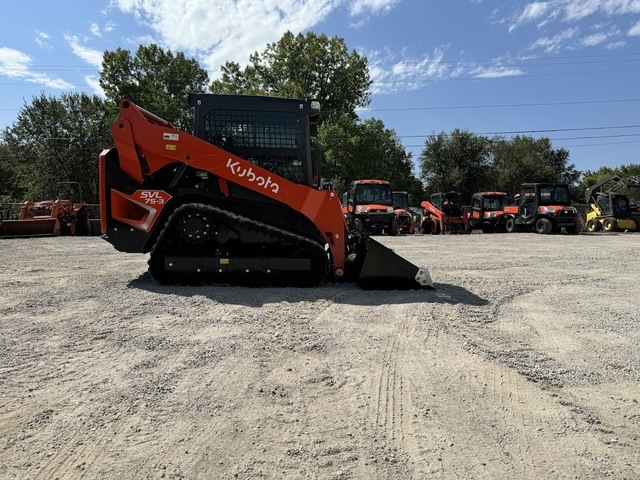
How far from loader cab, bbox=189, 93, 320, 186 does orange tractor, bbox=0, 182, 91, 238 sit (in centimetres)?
1489

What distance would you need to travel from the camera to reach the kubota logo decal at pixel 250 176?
22.6 feet

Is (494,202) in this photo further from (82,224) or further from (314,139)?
(82,224)

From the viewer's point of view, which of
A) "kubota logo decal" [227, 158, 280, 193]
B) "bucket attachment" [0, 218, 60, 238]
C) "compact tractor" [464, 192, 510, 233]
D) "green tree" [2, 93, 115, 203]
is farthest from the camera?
"green tree" [2, 93, 115, 203]

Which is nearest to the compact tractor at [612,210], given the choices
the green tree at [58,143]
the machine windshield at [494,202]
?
A: the machine windshield at [494,202]

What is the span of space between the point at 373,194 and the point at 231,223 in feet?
52.4

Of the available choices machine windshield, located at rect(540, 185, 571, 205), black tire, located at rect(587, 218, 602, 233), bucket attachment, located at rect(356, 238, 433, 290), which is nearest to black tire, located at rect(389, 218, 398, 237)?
machine windshield, located at rect(540, 185, 571, 205)

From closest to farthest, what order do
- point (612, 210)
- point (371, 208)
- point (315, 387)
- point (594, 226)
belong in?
point (315, 387)
point (371, 208)
point (612, 210)
point (594, 226)

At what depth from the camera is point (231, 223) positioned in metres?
7.05

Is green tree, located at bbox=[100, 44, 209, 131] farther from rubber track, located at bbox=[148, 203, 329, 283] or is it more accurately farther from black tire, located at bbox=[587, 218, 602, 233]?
rubber track, located at bbox=[148, 203, 329, 283]

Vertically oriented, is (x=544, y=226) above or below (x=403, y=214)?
below

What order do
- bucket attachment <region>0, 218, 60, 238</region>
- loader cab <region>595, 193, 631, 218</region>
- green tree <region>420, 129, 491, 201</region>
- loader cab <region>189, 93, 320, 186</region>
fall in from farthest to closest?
1. green tree <region>420, 129, 491, 201</region>
2. loader cab <region>595, 193, 631, 218</region>
3. bucket attachment <region>0, 218, 60, 238</region>
4. loader cab <region>189, 93, 320, 186</region>

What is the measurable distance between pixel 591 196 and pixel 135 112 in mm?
27848

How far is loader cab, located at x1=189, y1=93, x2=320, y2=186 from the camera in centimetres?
721

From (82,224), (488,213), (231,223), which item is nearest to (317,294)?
(231,223)
